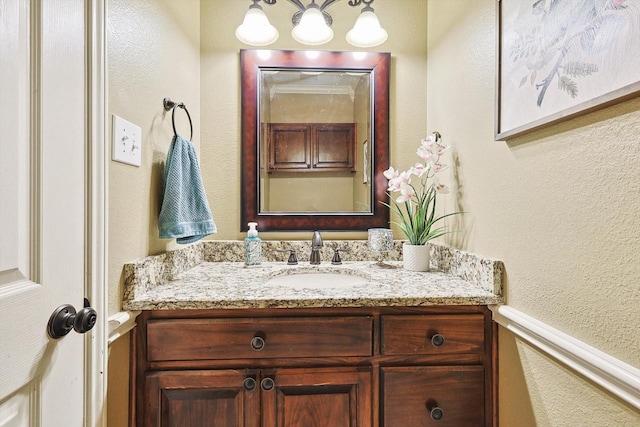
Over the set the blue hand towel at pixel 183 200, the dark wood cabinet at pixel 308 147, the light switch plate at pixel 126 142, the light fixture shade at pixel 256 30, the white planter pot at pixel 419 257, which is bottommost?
the white planter pot at pixel 419 257

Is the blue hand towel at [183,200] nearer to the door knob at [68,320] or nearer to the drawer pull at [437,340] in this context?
the door knob at [68,320]

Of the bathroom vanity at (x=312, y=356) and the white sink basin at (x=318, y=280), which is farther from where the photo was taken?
the white sink basin at (x=318, y=280)

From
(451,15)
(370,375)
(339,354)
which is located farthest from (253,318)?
(451,15)

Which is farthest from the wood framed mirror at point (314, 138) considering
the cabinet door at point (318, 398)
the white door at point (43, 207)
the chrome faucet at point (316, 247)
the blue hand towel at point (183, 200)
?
the white door at point (43, 207)

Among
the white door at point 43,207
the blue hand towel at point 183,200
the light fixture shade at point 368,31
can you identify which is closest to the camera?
the white door at point 43,207

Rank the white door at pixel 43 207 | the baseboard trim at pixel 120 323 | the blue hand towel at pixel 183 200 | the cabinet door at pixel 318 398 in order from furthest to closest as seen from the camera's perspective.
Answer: the blue hand towel at pixel 183 200 → the cabinet door at pixel 318 398 → the baseboard trim at pixel 120 323 → the white door at pixel 43 207

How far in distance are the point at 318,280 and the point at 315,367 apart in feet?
1.36

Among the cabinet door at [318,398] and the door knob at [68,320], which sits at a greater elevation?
the door knob at [68,320]

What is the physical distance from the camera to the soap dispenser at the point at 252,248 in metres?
1.32

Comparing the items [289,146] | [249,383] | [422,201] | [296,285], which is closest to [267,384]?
[249,383]

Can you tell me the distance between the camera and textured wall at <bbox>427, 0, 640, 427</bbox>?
22.2 inches

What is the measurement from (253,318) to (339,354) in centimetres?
27

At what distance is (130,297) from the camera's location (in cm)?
84

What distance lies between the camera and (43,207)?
1.81ft
